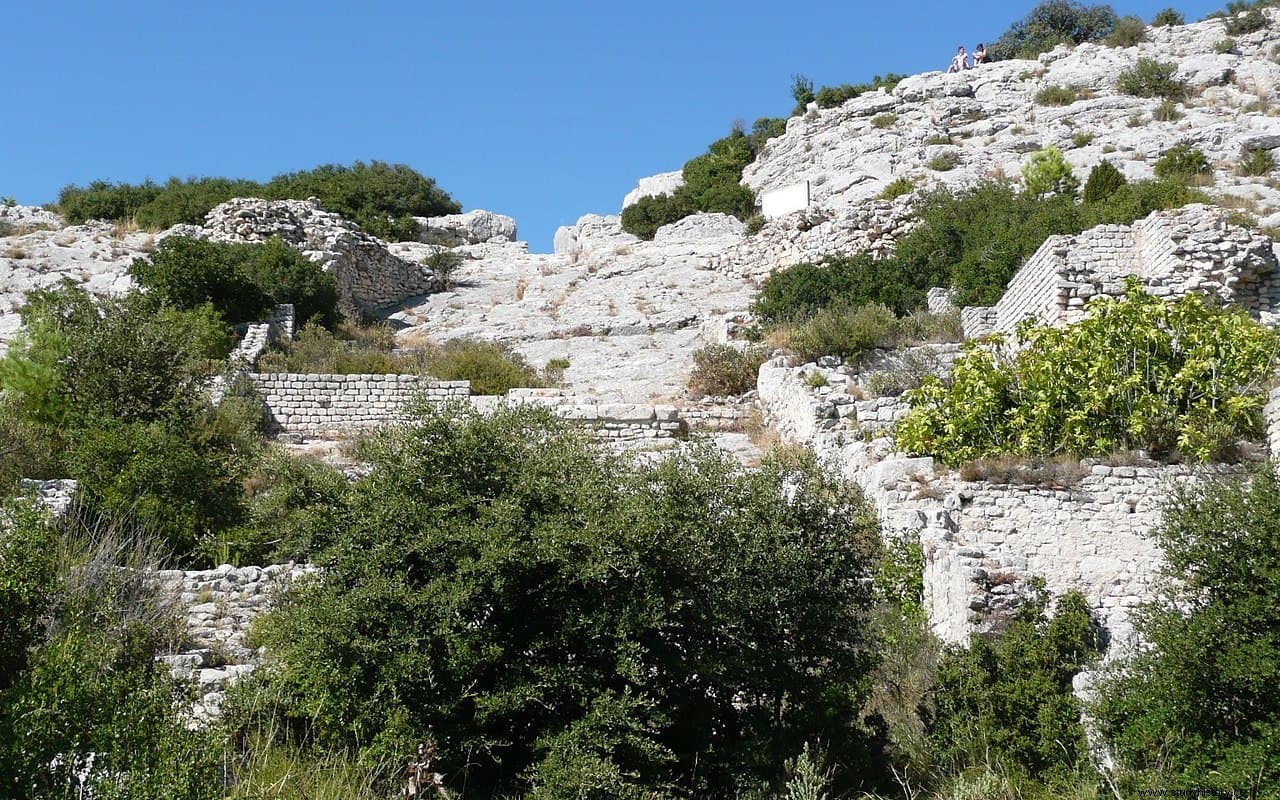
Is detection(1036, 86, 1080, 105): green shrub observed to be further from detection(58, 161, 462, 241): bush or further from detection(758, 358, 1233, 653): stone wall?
detection(758, 358, 1233, 653): stone wall

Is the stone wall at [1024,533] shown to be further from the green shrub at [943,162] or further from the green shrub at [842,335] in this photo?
the green shrub at [943,162]

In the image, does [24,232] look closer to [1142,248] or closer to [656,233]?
[656,233]

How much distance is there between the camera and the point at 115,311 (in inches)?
662

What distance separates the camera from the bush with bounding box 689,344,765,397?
1894cm

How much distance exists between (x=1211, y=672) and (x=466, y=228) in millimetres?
30159

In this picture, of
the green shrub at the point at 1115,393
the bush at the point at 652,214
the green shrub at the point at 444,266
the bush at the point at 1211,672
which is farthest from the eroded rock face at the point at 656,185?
the bush at the point at 1211,672

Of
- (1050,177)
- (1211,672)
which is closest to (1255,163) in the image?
(1050,177)

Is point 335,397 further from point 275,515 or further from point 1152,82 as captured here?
point 1152,82

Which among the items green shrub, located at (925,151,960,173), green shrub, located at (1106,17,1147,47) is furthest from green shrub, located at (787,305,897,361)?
green shrub, located at (1106,17,1147,47)

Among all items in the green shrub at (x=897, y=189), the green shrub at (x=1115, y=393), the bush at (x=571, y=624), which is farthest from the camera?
the green shrub at (x=897, y=189)

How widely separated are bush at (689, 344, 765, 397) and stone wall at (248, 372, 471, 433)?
389 centimetres

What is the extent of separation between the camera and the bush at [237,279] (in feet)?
68.7

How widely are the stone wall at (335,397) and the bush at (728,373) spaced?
389 centimetres

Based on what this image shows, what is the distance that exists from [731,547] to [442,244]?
26140mm
